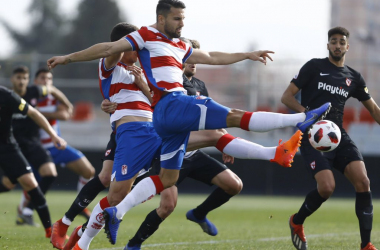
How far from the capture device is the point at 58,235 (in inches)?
305

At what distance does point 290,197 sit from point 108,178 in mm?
14565

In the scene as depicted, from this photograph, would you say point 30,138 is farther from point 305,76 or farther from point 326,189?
point 326,189

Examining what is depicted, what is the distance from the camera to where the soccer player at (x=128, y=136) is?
6.73m

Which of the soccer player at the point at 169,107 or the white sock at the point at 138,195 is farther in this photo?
the white sock at the point at 138,195

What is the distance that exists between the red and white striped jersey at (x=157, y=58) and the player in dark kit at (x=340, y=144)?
1985 mm

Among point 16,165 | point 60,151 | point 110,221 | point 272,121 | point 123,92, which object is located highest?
point 272,121

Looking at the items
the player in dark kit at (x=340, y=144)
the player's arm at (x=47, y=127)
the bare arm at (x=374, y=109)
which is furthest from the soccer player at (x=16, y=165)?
the bare arm at (x=374, y=109)

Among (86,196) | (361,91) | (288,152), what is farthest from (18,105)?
(361,91)

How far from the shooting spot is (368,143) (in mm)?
23844

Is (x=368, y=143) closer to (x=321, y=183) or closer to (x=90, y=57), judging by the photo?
(x=321, y=183)

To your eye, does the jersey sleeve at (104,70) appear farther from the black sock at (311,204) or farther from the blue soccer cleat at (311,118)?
the black sock at (311,204)

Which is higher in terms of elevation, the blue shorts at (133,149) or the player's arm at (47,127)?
the blue shorts at (133,149)

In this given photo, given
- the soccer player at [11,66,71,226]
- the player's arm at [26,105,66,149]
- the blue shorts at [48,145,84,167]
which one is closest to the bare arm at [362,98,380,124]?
the player's arm at [26,105,66,149]

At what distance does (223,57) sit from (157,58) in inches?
34.4
